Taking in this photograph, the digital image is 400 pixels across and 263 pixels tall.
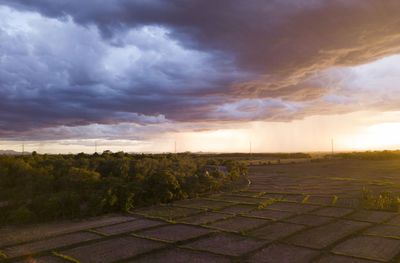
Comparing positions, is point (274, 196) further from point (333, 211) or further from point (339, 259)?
point (339, 259)

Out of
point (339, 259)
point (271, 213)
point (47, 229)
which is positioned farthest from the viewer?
point (271, 213)

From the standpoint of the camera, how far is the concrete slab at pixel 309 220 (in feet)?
32.5

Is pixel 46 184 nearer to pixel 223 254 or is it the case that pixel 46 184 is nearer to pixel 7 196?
pixel 7 196

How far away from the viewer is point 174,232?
908 cm

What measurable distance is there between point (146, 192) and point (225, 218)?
4.77 m

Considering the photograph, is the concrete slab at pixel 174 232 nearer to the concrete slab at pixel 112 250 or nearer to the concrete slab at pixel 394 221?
the concrete slab at pixel 112 250

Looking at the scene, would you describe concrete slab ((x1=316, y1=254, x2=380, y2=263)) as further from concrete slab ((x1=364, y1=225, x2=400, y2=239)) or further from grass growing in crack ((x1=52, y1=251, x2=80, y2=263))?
grass growing in crack ((x1=52, y1=251, x2=80, y2=263))

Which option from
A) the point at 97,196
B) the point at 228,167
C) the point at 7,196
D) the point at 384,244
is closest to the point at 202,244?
the point at 384,244

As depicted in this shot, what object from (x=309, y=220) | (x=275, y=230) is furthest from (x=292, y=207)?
(x=275, y=230)

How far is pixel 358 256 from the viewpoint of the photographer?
270 inches

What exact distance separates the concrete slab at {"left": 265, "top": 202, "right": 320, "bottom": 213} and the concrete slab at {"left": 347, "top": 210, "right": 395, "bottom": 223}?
1687mm

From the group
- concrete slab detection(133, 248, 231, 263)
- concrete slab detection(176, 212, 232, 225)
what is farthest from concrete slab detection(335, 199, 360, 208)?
concrete slab detection(133, 248, 231, 263)

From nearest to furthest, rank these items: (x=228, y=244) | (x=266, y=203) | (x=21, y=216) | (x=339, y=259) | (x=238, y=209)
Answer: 1. (x=339, y=259)
2. (x=228, y=244)
3. (x=21, y=216)
4. (x=238, y=209)
5. (x=266, y=203)

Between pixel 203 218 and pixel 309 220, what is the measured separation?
3776 mm
